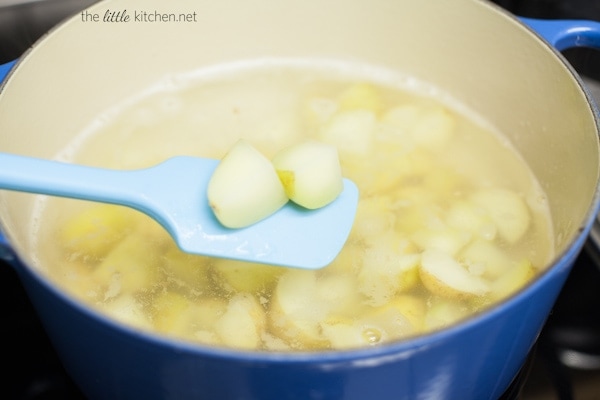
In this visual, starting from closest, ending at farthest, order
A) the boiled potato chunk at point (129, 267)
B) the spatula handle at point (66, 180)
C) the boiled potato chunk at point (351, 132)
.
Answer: the spatula handle at point (66, 180)
the boiled potato chunk at point (129, 267)
the boiled potato chunk at point (351, 132)

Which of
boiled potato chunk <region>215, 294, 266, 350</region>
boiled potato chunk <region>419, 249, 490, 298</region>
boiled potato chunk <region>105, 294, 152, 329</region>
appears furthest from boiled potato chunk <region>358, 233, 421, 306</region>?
boiled potato chunk <region>105, 294, 152, 329</region>

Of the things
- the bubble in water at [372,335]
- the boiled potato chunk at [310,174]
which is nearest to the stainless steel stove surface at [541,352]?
the bubble in water at [372,335]

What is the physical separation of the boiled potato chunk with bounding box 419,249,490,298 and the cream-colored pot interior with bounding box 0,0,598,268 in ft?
0.41

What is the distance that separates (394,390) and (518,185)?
1.61 feet

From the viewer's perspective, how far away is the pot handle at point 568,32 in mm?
759

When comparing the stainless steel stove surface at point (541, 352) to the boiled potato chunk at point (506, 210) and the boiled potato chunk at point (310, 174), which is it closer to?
the boiled potato chunk at point (506, 210)

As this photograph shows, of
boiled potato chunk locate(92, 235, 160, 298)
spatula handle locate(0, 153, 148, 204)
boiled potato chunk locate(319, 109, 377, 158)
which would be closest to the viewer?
spatula handle locate(0, 153, 148, 204)

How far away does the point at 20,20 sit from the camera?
3.26ft

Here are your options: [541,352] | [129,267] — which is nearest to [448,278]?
[541,352]

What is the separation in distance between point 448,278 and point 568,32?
33cm

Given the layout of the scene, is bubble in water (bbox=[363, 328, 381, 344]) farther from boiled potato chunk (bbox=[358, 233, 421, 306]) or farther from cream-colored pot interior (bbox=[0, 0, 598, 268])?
cream-colored pot interior (bbox=[0, 0, 598, 268])

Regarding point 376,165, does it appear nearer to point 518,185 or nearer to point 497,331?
point 518,185

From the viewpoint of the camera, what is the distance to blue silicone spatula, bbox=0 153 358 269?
653 mm

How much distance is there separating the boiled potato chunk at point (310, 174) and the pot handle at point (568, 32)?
12.5 inches
